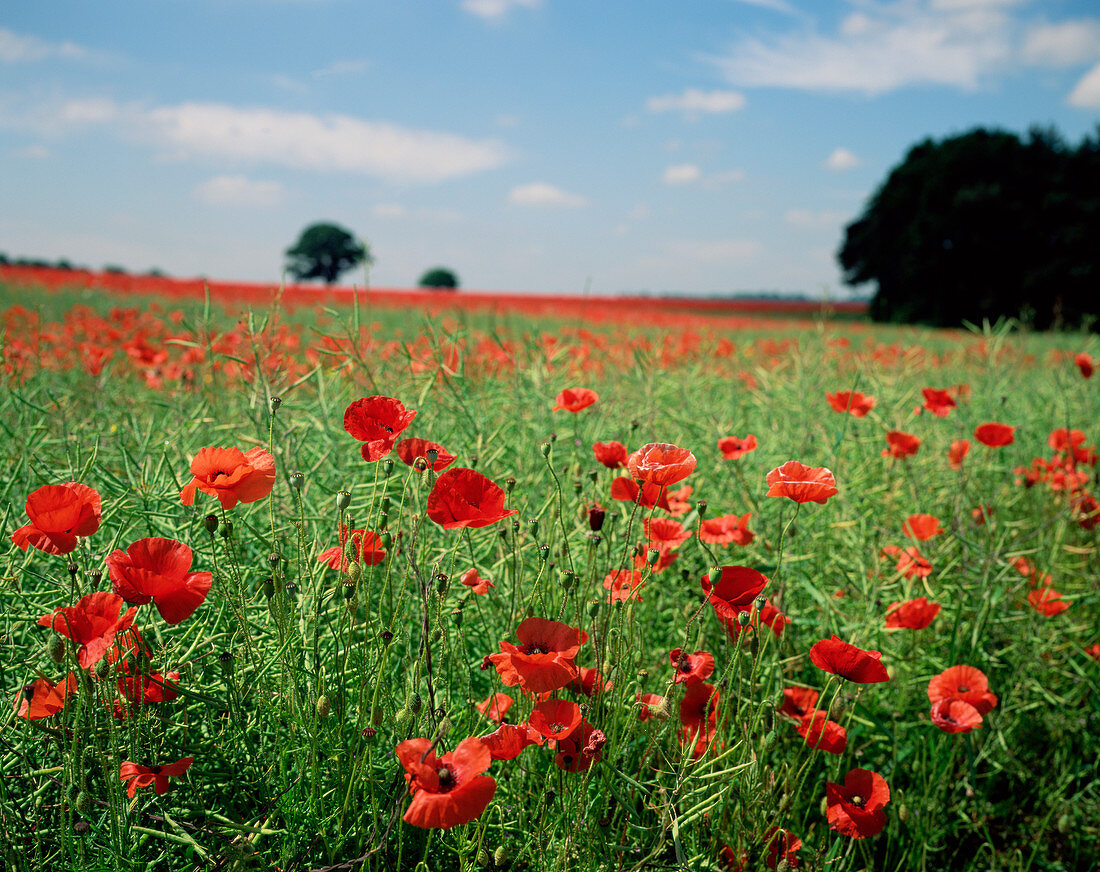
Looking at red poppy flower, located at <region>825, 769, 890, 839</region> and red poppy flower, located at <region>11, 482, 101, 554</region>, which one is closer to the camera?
red poppy flower, located at <region>11, 482, 101, 554</region>

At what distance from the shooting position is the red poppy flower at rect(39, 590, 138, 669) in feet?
2.62

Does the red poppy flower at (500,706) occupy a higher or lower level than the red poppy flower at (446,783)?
lower

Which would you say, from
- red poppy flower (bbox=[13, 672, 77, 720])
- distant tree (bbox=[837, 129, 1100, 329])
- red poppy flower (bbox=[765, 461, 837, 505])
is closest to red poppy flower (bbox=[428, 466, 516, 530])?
red poppy flower (bbox=[765, 461, 837, 505])

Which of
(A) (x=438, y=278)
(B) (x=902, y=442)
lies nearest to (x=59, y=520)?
(B) (x=902, y=442)

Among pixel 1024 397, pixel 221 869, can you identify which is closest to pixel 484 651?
pixel 221 869

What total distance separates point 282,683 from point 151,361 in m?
2.41

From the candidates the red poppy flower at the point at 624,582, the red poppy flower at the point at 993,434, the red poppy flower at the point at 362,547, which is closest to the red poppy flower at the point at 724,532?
the red poppy flower at the point at 624,582

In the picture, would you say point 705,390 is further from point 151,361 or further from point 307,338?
point 307,338

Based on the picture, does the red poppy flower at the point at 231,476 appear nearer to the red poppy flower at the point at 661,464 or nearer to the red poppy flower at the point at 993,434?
the red poppy flower at the point at 661,464

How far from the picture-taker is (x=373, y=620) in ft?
4.31

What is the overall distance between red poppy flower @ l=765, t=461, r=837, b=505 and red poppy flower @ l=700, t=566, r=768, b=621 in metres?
0.12

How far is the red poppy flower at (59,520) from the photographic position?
2.75 feet

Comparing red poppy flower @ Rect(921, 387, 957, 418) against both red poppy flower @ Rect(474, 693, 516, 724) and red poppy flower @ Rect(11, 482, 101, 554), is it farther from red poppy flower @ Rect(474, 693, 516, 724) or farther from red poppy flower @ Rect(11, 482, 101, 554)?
red poppy flower @ Rect(11, 482, 101, 554)

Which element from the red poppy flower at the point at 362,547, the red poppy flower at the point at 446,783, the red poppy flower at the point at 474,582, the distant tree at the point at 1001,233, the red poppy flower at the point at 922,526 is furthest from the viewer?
the distant tree at the point at 1001,233
